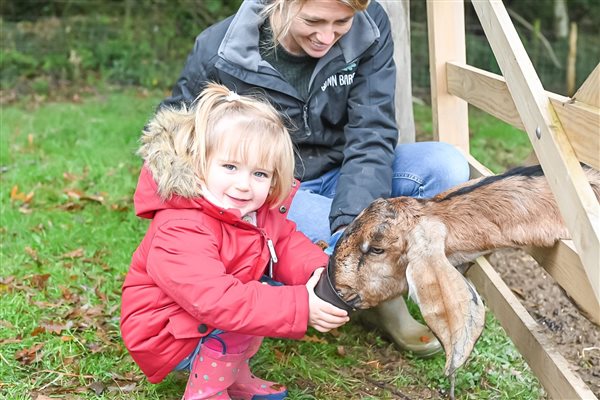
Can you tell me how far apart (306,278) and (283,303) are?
0.39 m

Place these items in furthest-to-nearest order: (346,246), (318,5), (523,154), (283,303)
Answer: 1. (523,154)
2. (318,5)
3. (346,246)
4. (283,303)

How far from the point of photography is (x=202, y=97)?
3.43 metres

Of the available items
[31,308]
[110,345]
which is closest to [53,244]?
[31,308]

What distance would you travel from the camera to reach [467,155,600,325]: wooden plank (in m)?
2.86

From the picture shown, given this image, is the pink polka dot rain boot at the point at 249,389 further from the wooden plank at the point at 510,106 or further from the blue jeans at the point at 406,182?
the wooden plank at the point at 510,106

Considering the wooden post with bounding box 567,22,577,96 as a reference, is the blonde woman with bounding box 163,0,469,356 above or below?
above

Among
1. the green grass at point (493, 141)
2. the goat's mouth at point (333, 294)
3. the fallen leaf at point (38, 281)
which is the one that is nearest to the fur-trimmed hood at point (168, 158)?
the goat's mouth at point (333, 294)

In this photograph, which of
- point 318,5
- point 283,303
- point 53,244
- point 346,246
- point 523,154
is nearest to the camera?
→ point 283,303

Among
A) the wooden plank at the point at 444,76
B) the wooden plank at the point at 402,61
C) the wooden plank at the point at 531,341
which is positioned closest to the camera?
the wooden plank at the point at 531,341

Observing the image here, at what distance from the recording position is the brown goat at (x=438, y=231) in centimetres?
318

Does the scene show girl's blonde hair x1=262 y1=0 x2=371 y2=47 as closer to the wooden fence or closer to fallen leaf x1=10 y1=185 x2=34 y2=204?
the wooden fence

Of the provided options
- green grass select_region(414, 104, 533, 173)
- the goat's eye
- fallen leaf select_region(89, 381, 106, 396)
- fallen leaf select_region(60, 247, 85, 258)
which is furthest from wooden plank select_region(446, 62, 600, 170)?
green grass select_region(414, 104, 533, 173)

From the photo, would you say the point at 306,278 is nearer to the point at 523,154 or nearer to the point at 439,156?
the point at 439,156

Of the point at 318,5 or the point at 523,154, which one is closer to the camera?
the point at 318,5
